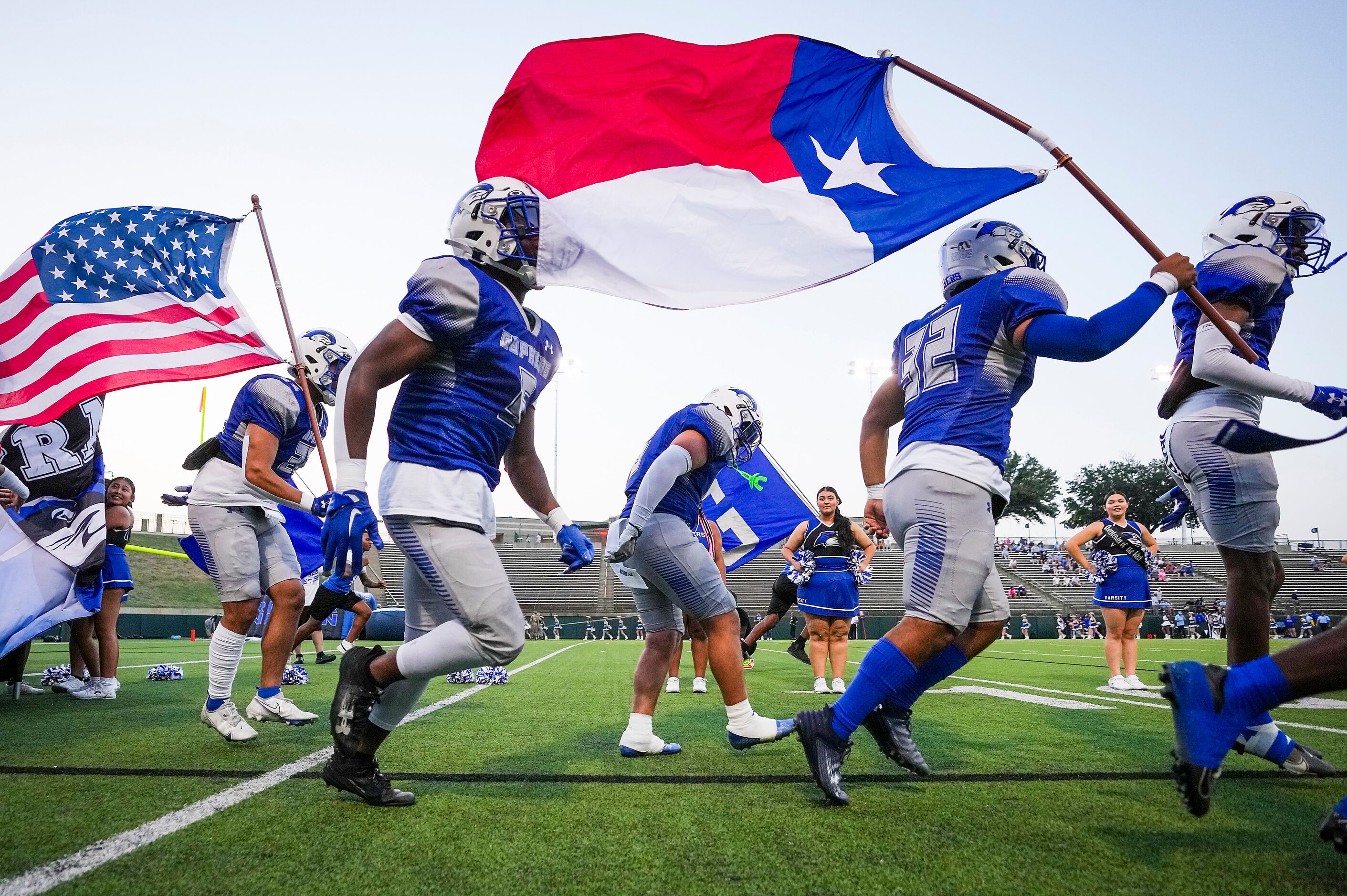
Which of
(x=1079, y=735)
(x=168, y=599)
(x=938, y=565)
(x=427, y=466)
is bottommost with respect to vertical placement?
(x=168, y=599)

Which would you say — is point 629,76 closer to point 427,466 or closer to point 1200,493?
point 427,466

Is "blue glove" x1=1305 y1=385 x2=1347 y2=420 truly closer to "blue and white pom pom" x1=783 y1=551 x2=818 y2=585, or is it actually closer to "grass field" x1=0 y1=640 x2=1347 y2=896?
"grass field" x1=0 y1=640 x2=1347 y2=896

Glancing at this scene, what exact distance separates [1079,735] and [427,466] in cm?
398

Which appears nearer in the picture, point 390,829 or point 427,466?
point 390,829

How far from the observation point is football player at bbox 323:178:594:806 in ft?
9.63

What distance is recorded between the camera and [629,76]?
14.7 feet

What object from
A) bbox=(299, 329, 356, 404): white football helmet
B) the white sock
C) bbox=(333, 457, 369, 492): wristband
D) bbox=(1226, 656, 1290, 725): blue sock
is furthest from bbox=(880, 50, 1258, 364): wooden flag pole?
the white sock

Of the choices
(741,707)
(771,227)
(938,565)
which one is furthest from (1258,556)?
(771,227)

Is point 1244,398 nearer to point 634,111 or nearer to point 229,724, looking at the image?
point 634,111

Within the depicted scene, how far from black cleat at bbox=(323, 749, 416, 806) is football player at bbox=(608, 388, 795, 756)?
1471 mm

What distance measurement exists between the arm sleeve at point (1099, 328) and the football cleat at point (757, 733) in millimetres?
2222

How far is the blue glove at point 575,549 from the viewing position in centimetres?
337

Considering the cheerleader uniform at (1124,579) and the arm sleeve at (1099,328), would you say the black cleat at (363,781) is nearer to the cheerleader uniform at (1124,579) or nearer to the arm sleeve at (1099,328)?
the arm sleeve at (1099,328)

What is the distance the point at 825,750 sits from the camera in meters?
3.07
